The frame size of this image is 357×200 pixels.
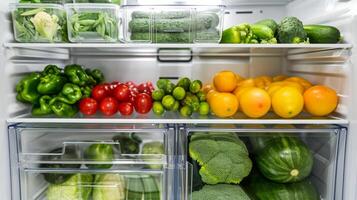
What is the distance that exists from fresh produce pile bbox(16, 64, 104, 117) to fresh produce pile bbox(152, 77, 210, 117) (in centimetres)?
27

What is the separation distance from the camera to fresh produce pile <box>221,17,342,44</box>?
3.72 ft

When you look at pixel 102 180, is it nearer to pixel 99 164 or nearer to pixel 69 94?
pixel 99 164

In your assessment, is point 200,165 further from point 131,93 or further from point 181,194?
point 131,93

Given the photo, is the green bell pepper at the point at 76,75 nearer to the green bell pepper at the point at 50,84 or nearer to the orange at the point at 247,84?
the green bell pepper at the point at 50,84

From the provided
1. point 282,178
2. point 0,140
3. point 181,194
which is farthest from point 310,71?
point 0,140

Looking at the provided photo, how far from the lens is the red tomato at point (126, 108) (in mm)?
1194

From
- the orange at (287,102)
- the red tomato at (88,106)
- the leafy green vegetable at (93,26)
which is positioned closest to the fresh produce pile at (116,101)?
the red tomato at (88,106)

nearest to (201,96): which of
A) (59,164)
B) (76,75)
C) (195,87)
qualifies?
(195,87)

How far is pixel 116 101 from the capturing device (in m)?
1.22

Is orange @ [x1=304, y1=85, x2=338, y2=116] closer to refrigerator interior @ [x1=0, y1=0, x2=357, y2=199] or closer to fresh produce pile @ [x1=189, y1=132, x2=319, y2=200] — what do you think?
refrigerator interior @ [x1=0, y1=0, x2=357, y2=199]

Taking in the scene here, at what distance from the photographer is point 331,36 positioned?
112 centimetres

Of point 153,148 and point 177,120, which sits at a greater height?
point 177,120

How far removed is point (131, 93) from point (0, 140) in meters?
0.46

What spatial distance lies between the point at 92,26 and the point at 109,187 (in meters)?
0.60
